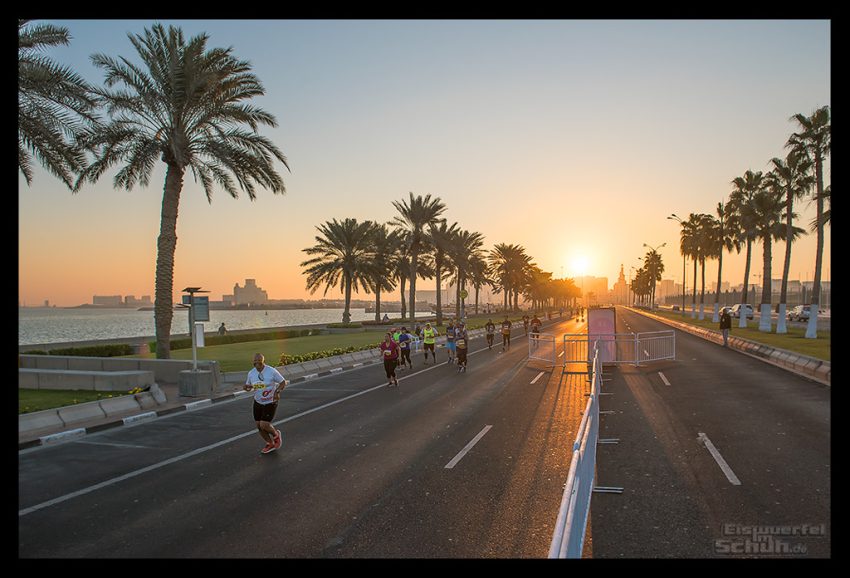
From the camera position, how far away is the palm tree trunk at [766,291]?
3694 cm

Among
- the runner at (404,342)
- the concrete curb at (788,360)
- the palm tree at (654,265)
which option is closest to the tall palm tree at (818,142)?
the concrete curb at (788,360)

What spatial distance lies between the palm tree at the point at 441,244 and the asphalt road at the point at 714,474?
36481mm

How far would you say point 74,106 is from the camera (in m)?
15.6

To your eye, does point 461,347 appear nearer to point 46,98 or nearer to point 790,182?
point 46,98

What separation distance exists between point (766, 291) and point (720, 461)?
125 feet

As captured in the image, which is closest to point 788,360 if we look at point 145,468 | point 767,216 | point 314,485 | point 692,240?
point 314,485

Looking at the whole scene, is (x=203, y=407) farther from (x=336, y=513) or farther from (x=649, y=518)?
(x=649, y=518)

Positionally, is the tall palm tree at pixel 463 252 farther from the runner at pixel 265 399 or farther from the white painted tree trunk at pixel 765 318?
the runner at pixel 265 399

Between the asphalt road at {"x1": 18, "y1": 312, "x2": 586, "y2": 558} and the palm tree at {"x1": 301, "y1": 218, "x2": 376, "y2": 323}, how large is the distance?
133 ft

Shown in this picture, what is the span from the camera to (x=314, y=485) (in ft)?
25.3
